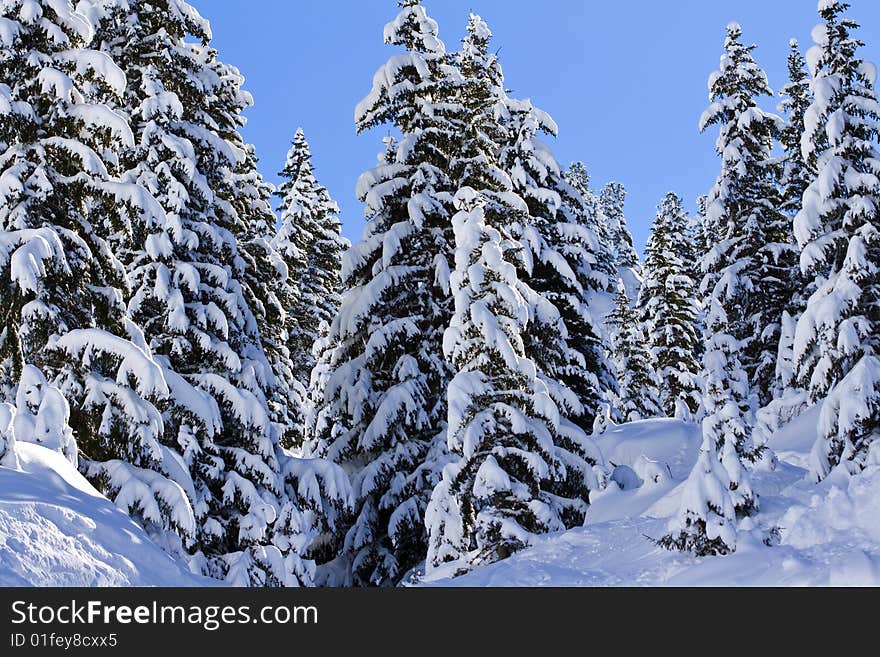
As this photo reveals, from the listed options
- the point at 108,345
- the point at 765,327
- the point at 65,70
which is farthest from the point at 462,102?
the point at 765,327

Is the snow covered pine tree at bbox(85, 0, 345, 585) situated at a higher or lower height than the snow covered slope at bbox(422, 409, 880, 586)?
higher

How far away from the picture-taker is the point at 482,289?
1631 centimetres

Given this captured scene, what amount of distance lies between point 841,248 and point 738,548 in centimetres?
1008

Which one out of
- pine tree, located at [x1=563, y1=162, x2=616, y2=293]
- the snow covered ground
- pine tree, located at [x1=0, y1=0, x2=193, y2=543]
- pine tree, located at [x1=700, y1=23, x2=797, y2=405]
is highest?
pine tree, located at [x1=563, y1=162, x2=616, y2=293]

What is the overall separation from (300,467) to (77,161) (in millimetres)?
7323

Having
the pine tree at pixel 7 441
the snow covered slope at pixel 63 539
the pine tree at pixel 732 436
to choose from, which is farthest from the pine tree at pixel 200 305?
the pine tree at pixel 732 436

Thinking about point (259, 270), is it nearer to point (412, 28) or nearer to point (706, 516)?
point (412, 28)

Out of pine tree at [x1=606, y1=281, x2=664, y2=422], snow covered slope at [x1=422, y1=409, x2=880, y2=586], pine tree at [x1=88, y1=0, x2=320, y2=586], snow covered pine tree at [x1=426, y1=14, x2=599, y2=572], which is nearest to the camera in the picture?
snow covered slope at [x1=422, y1=409, x2=880, y2=586]

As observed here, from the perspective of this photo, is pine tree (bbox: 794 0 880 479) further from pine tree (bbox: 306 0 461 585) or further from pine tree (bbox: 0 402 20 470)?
pine tree (bbox: 0 402 20 470)

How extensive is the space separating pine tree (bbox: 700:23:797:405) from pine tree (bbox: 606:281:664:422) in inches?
468

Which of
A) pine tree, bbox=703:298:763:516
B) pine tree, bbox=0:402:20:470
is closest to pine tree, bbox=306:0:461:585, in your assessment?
pine tree, bbox=703:298:763:516

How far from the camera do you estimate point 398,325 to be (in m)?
19.4

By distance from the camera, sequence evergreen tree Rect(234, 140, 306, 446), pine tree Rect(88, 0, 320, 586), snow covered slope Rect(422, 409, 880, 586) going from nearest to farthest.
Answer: snow covered slope Rect(422, 409, 880, 586)
pine tree Rect(88, 0, 320, 586)
evergreen tree Rect(234, 140, 306, 446)

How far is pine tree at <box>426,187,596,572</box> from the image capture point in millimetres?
15125
